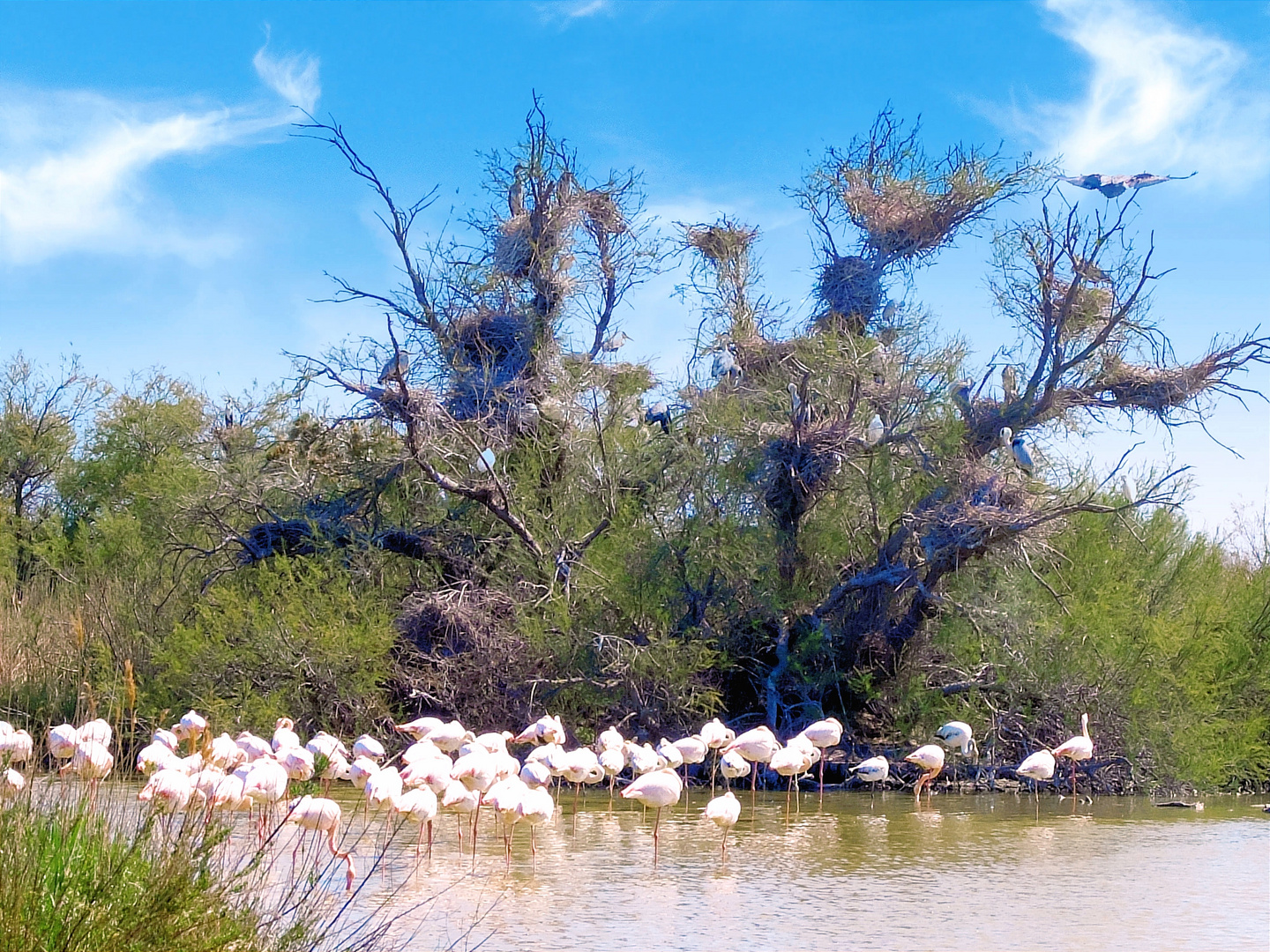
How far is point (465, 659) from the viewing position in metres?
16.6

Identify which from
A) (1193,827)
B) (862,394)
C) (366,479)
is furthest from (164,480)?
(1193,827)

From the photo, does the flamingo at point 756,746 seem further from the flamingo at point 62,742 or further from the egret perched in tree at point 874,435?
the flamingo at point 62,742

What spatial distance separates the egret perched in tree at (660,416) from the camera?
58.7 ft

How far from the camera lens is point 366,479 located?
17.8m

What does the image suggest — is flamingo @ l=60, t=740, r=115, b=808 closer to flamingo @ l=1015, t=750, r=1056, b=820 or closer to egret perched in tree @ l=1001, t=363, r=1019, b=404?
flamingo @ l=1015, t=750, r=1056, b=820

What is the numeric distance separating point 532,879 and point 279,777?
2.29 meters

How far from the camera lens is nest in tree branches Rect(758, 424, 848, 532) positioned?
15.3m

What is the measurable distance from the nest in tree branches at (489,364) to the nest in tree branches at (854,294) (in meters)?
4.28

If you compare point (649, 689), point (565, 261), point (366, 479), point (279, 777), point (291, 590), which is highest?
point (565, 261)

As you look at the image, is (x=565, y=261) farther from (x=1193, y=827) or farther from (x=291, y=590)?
(x=1193, y=827)

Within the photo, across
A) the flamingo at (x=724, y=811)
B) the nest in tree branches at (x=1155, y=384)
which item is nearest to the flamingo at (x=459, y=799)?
the flamingo at (x=724, y=811)

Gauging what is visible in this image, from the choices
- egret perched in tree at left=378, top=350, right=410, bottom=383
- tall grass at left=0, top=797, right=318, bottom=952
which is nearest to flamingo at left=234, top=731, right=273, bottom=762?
egret perched in tree at left=378, top=350, right=410, bottom=383

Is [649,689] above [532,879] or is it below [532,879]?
above

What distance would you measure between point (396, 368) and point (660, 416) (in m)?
3.91
